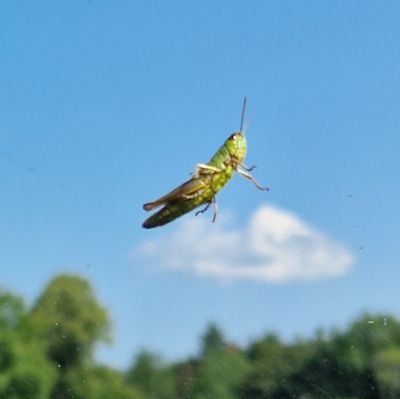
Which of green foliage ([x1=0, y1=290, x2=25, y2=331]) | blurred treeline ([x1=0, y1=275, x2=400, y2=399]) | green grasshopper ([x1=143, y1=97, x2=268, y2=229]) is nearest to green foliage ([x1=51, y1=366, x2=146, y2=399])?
blurred treeline ([x1=0, y1=275, x2=400, y2=399])

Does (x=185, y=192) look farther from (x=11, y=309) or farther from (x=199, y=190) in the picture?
(x=11, y=309)

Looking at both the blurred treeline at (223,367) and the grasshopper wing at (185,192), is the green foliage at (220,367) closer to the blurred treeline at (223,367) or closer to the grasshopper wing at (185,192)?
the blurred treeline at (223,367)

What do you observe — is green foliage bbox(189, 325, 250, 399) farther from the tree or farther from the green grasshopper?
the green grasshopper

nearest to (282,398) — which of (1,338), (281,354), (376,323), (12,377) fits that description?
(281,354)

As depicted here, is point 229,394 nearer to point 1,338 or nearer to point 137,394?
point 137,394

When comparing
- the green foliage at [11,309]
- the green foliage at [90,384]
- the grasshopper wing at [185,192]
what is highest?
the green foliage at [11,309]

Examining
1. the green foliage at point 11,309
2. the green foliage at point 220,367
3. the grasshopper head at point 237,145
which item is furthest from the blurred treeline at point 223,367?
the grasshopper head at point 237,145
